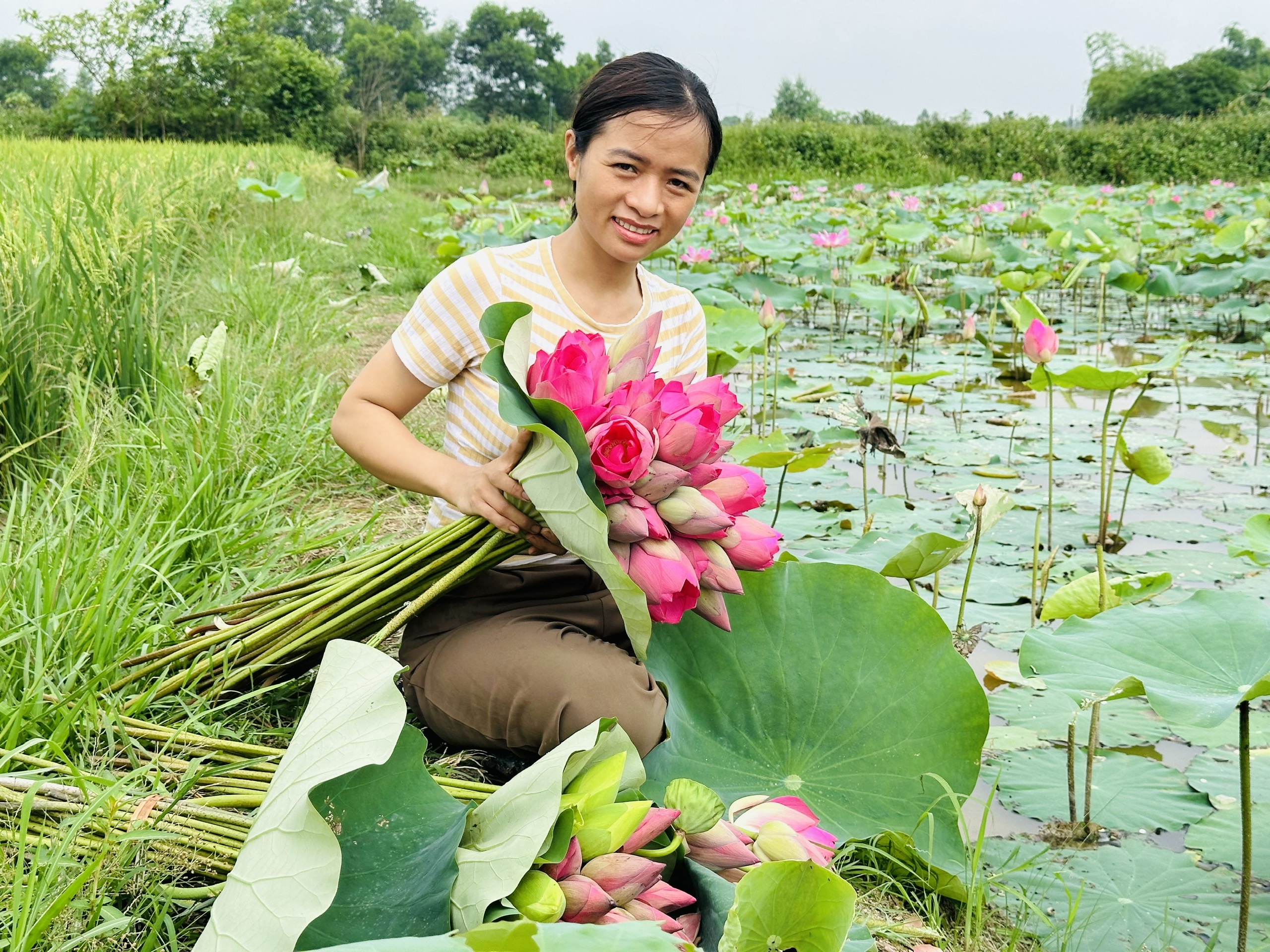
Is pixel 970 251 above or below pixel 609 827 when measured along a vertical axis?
above

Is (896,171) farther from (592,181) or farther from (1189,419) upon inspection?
(592,181)

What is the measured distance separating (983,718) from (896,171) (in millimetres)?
14796

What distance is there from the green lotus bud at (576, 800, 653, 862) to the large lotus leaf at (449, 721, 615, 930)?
0.10 feet

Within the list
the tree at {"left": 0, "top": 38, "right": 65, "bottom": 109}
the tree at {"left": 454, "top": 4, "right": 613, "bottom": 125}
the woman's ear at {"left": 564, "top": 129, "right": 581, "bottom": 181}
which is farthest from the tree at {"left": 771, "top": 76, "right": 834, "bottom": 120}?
the woman's ear at {"left": 564, "top": 129, "right": 581, "bottom": 181}

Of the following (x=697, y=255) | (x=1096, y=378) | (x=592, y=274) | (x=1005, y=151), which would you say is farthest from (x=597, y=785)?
(x=1005, y=151)

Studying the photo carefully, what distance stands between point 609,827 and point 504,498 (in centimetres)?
37

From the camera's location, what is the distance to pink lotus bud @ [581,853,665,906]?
684 millimetres

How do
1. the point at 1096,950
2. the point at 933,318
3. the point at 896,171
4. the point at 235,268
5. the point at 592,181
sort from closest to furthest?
the point at 1096,950
the point at 592,181
the point at 235,268
the point at 933,318
the point at 896,171

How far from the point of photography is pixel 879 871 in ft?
3.67

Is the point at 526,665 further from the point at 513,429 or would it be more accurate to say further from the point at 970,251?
the point at 970,251

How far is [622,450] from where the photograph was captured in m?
0.84

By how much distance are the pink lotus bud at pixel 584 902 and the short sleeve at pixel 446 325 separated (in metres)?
0.80

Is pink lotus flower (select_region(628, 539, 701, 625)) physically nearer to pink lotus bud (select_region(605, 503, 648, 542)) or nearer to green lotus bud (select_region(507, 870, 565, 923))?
pink lotus bud (select_region(605, 503, 648, 542))

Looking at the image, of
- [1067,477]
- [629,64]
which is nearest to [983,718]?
[629,64]
